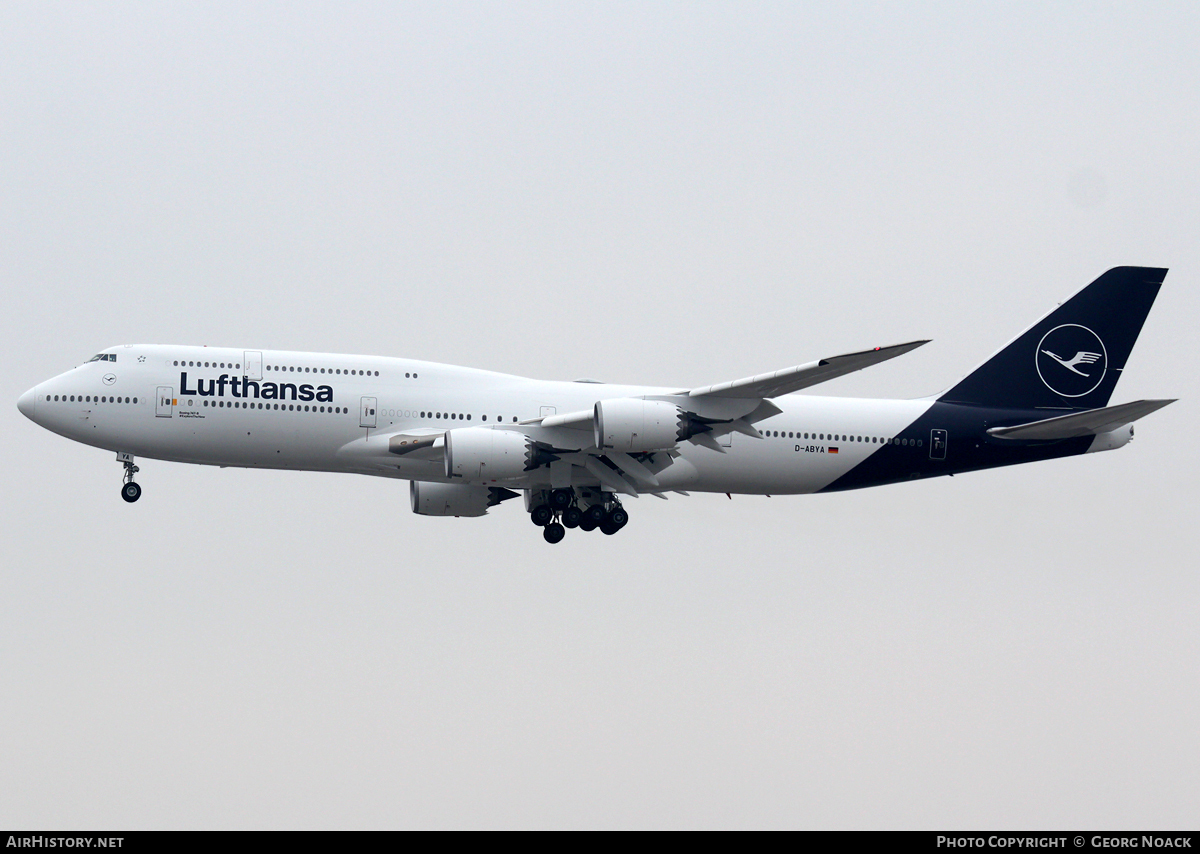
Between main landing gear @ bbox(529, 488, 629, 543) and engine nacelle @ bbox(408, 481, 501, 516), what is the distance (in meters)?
3.43

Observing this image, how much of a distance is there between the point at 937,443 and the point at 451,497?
546 inches

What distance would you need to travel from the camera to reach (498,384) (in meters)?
38.2

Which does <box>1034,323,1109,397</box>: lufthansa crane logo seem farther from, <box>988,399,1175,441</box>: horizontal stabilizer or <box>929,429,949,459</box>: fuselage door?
<box>929,429,949,459</box>: fuselage door

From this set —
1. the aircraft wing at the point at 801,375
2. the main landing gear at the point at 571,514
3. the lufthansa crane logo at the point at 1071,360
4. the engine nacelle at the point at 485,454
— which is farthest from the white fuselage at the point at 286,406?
the lufthansa crane logo at the point at 1071,360

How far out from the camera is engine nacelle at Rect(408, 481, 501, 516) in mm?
41406

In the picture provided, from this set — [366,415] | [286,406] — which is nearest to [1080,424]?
[366,415]

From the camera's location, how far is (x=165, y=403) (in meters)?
36.1

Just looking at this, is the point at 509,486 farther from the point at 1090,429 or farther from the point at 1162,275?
the point at 1162,275

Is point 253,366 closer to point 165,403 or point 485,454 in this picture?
point 165,403

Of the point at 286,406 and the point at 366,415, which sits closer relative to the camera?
the point at 286,406

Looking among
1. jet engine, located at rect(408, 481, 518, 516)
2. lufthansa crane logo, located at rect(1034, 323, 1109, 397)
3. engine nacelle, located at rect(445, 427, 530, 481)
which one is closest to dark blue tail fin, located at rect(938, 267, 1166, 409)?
lufthansa crane logo, located at rect(1034, 323, 1109, 397)

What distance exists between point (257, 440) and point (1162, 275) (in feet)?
87.1

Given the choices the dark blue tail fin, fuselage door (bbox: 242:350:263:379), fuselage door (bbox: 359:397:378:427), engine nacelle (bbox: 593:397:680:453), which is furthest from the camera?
the dark blue tail fin

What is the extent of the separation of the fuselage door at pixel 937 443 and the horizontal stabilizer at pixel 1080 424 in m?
1.35
